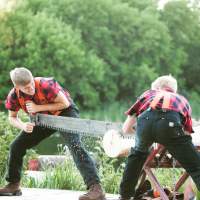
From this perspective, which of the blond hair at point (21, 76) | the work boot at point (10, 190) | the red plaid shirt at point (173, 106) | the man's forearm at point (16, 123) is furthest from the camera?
the work boot at point (10, 190)

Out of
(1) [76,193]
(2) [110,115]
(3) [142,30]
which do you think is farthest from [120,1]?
(1) [76,193]

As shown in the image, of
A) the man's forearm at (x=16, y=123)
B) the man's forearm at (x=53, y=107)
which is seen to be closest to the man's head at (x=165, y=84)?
the man's forearm at (x=53, y=107)

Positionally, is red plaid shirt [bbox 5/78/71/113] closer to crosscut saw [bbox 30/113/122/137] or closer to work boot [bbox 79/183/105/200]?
crosscut saw [bbox 30/113/122/137]

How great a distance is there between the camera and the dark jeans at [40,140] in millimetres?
7785

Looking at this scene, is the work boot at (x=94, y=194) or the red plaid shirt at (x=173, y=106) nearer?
the red plaid shirt at (x=173, y=106)

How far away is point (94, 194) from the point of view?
7.75 meters

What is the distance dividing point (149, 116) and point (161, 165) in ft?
3.40

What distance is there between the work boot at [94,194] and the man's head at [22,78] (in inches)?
46.3

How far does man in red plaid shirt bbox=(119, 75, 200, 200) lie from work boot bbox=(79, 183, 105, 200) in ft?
2.42

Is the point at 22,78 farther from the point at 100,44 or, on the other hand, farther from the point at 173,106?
the point at 100,44

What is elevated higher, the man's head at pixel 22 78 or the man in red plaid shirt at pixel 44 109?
the man's head at pixel 22 78

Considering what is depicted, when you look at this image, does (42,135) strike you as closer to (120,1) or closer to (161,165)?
(161,165)

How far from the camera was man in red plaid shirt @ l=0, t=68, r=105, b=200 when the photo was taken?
774 cm

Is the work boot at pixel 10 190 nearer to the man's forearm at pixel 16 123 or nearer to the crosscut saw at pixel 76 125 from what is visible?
the man's forearm at pixel 16 123
